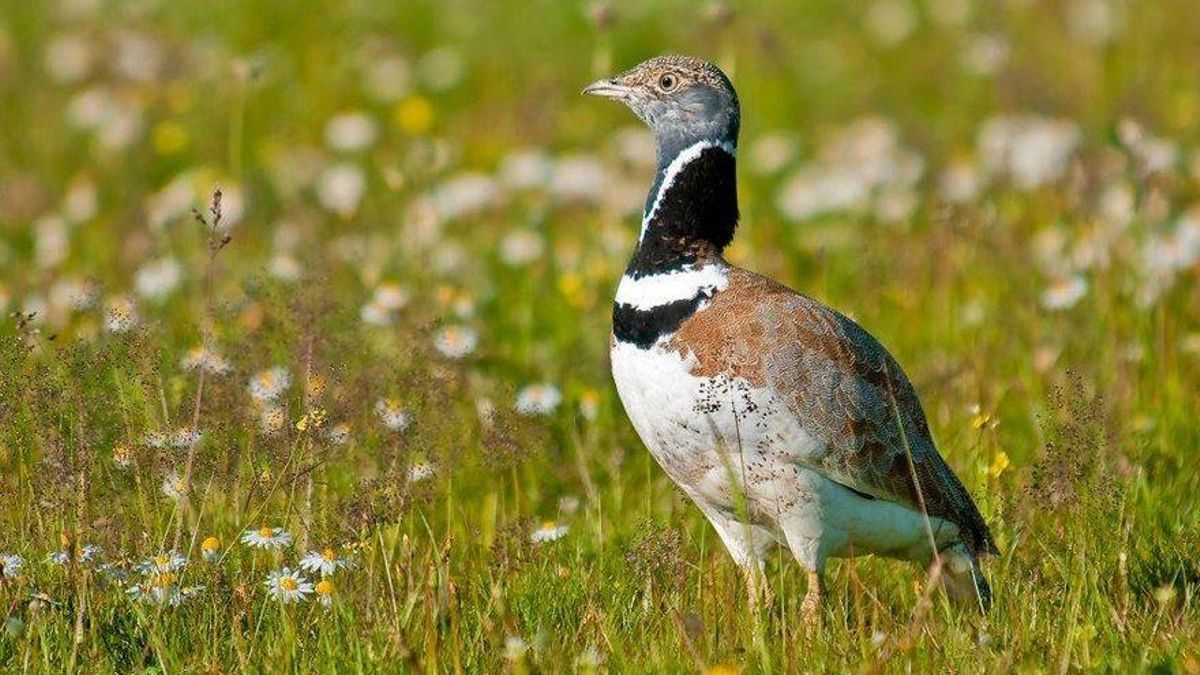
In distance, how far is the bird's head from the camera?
5.29m

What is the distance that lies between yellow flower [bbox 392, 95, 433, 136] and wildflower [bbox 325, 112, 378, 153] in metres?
0.18

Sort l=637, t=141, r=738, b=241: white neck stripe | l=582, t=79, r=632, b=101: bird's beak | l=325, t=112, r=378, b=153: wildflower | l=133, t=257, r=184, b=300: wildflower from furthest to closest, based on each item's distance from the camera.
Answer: l=325, t=112, r=378, b=153: wildflower < l=133, t=257, r=184, b=300: wildflower < l=582, t=79, r=632, b=101: bird's beak < l=637, t=141, r=738, b=241: white neck stripe

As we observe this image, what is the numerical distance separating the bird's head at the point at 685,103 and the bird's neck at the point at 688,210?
0.09 ft

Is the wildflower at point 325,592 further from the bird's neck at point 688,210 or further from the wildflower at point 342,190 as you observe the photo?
the wildflower at point 342,190

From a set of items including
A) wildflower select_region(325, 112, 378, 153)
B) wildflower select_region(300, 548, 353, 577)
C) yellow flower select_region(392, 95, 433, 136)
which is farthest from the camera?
yellow flower select_region(392, 95, 433, 136)

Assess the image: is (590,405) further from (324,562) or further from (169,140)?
(169,140)

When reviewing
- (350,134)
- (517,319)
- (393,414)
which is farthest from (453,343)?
(350,134)

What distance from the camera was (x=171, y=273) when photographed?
7.61 metres

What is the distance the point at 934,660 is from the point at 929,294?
11.8 ft

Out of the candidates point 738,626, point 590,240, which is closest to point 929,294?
point 590,240

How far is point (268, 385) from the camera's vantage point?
5.65 metres

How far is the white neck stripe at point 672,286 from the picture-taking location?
504 centimetres

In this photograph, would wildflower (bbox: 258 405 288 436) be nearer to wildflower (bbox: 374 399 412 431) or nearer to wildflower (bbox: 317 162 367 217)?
wildflower (bbox: 374 399 412 431)

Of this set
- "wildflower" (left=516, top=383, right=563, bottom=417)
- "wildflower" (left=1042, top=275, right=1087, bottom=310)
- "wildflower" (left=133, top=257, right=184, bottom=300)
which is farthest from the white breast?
"wildflower" (left=133, top=257, right=184, bottom=300)
